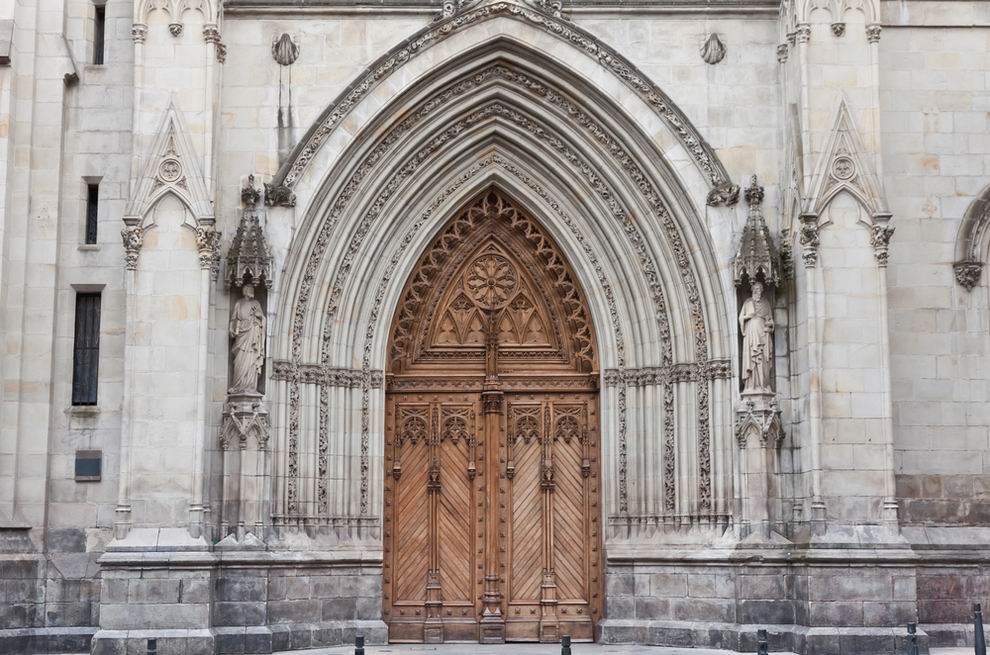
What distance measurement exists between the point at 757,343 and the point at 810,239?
5.41 feet

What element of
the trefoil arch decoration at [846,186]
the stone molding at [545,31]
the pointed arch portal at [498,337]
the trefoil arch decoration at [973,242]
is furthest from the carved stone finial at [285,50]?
the trefoil arch decoration at [973,242]

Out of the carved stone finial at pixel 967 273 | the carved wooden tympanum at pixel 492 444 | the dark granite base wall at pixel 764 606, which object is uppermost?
the carved stone finial at pixel 967 273

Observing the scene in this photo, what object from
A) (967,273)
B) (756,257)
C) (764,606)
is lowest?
(764,606)

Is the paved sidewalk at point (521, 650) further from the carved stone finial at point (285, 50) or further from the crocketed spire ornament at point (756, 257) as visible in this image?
the carved stone finial at point (285, 50)

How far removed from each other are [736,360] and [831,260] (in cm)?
197

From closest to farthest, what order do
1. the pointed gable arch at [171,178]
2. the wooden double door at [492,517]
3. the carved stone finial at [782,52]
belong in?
the pointed gable arch at [171,178] < the carved stone finial at [782,52] < the wooden double door at [492,517]

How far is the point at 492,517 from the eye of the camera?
73.7 feet

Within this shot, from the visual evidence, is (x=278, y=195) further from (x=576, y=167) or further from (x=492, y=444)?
(x=492, y=444)

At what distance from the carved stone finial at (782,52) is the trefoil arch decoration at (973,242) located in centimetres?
345

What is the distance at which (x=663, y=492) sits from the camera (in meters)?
21.5

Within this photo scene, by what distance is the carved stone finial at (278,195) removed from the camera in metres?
21.0

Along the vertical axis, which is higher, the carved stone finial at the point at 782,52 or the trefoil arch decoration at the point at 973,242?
the carved stone finial at the point at 782,52

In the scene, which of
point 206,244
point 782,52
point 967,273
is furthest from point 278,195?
point 967,273

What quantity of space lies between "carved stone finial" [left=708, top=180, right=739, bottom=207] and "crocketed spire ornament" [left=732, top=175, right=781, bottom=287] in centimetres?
46
